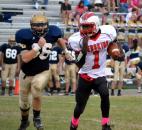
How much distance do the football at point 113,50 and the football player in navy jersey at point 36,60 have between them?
76 centimetres

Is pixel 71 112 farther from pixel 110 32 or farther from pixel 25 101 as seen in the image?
pixel 110 32

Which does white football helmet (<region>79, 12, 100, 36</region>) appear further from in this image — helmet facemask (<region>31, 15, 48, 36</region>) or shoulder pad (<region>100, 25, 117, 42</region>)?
helmet facemask (<region>31, 15, 48, 36</region>)

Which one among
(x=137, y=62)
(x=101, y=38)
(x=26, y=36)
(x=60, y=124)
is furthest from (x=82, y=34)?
(x=137, y=62)

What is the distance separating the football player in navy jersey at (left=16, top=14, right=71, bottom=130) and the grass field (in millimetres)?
652

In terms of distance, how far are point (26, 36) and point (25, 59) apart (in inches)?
13.7

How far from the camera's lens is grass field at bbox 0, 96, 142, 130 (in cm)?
925

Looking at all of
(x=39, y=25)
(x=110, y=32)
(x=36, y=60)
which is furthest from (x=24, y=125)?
(x=110, y=32)

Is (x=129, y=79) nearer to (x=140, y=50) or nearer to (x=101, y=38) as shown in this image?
(x=140, y=50)

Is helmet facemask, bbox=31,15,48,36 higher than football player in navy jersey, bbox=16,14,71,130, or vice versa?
helmet facemask, bbox=31,15,48,36

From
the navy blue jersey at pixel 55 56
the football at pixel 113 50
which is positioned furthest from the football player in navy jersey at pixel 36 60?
the navy blue jersey at pixel 55 56

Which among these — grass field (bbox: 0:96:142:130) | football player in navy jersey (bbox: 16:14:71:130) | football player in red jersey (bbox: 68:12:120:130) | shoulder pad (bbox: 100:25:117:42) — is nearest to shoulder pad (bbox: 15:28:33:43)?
football player in navy jersey (bbox: 16:14:71:130)

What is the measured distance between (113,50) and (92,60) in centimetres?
33

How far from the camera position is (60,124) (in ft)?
31.2

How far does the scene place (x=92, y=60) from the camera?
26.5 ft
